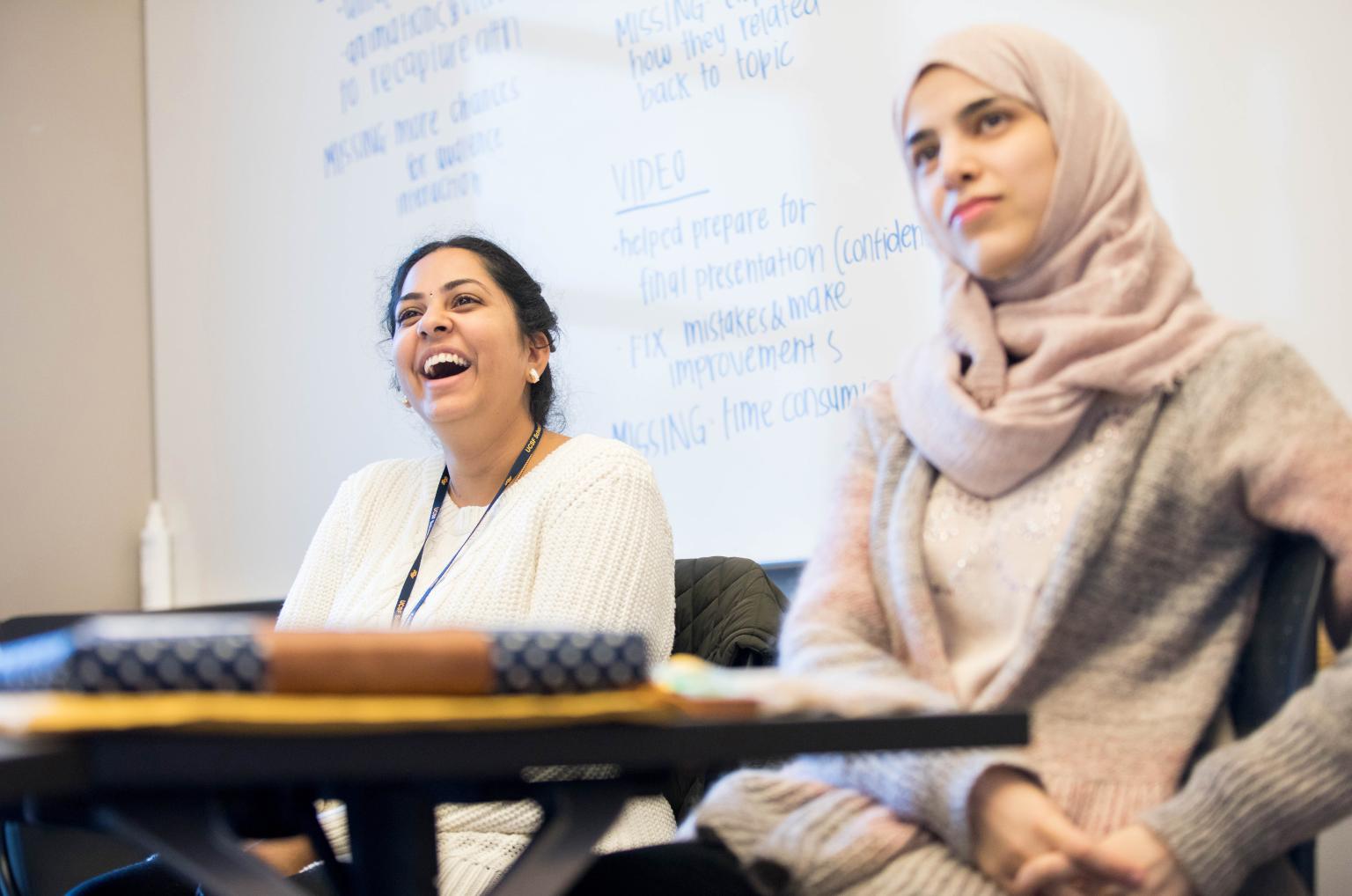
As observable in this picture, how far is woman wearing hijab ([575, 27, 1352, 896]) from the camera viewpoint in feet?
3.30

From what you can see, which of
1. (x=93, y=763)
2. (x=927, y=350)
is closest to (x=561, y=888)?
(x=93, y=763)

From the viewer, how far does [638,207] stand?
2656 mm

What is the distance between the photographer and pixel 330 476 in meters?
3.25

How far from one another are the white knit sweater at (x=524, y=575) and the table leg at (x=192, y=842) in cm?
72

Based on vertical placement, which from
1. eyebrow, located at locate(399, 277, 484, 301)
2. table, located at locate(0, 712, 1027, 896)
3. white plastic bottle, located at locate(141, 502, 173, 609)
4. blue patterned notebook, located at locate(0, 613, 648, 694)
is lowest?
white plastic bottle, located at locate(141, 502, 173, 609)

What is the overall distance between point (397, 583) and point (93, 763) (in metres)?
1.27

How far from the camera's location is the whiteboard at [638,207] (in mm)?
1910

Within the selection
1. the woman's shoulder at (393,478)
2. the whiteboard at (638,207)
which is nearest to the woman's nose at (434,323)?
the woman's shoulder at (393,478)

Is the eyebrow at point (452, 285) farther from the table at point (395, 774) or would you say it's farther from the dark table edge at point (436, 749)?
the dark table edge at point (436, 749)

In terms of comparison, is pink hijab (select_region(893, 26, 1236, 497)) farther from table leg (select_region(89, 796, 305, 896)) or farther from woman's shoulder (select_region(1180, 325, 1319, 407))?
table leg (select_region(89, 796, 305, 896))

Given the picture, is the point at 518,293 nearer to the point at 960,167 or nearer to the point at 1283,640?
the point at 960,167

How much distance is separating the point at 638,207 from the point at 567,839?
1.90 meters

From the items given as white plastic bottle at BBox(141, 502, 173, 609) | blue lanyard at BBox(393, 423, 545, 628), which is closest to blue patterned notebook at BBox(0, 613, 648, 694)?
blue lanyard at BBox(393, 423, 545, 628)

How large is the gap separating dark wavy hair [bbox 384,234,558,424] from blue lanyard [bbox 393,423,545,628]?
0.27 feet
